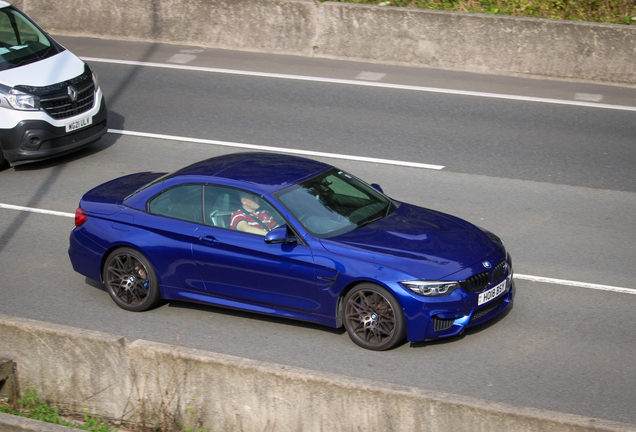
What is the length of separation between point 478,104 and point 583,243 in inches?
204

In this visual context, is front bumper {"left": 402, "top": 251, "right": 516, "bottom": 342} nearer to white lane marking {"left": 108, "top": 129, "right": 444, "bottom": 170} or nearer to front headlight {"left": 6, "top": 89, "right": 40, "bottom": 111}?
white lane marking {"left": 108, "top": 129, "right": 444, "bottom": 170}

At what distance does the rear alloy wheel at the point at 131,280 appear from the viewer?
736cm

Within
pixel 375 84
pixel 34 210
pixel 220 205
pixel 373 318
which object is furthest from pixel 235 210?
pixel 375 84

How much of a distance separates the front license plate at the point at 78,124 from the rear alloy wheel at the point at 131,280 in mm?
4551

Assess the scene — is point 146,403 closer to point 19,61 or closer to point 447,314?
point 447,314

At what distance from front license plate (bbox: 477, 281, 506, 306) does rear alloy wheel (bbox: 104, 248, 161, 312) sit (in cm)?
317

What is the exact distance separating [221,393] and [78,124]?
7.44 metres

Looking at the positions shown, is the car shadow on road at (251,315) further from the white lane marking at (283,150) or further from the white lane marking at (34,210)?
the white lane marking at (283,150)

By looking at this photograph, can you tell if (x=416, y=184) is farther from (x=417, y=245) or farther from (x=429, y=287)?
(x=429, y=287)

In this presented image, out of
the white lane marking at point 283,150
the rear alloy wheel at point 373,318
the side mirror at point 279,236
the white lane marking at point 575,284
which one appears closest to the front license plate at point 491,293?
the rear alloy wheel at point 373,318

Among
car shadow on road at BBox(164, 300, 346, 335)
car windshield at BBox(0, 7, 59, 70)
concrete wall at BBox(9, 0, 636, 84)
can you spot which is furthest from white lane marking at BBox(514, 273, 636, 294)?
car windshield at BBox(0, 7, 59, 70)

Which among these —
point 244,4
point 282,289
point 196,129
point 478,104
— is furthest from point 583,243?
point 244,4

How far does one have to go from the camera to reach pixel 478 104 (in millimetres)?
13359

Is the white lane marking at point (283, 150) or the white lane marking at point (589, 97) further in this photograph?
the white lane marking at point (589, 97)
